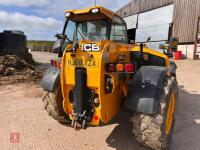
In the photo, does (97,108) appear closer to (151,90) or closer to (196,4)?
(151,90)

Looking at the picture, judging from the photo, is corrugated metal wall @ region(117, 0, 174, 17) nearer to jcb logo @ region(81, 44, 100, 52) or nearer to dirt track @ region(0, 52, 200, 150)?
dirt track @ region(0, 52, 200, 150)

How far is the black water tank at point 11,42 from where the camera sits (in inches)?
492

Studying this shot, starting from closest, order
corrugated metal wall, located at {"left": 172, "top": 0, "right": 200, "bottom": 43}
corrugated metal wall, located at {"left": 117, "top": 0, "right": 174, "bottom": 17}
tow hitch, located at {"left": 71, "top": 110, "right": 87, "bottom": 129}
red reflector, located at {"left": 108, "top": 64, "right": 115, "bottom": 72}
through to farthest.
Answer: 1. red reflector, located at {"left": 108, "top": 64, "right": 115, "bottom": 72}
2. tow hitch, located at {"left": 71, "top": 110, "right": 87, "bottom": 129}
3. corrugated metal wall, located at {"left": 172, "top": 0, "right": 200, "bottom": 43}
4. corrugated metal wall, located at {"left": 117, "top": 0, "right": 174, "bottom": 17}

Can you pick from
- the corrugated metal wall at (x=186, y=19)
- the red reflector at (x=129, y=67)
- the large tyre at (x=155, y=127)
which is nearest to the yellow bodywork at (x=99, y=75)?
the red reflector at (x=129, y=67)

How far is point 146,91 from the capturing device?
3340 millimetres

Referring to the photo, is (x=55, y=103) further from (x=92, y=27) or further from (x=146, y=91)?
(x=146, y=91)

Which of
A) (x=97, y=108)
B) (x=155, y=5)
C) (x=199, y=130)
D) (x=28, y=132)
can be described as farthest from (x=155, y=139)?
(x=155, y=5)

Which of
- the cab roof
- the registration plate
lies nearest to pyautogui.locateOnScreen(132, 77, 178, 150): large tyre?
the registration plate

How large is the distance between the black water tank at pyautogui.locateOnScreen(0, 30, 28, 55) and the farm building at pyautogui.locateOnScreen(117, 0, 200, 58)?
821cm

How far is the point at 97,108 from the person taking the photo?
11.3 feet

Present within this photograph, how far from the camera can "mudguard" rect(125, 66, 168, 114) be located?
3.24 meters

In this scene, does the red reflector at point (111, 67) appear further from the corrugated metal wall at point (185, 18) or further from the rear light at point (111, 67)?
the corrugated metal wall at point (185, 18)

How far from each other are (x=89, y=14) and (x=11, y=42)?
32.2 ft

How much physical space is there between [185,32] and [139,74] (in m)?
16.4
